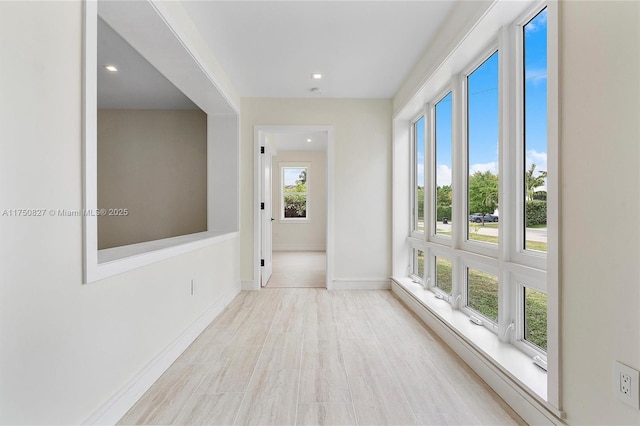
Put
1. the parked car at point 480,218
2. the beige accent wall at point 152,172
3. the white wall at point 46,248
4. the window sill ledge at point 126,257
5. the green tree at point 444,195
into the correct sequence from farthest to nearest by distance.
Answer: the beige accent wall at point 152,172, the green tree at point 444,195, the parked car at point 480,218, the window sill ledge at point 126,257, the white wall at point 46,248

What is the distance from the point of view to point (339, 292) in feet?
12.9

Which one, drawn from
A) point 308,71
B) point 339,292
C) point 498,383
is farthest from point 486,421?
point 308,71

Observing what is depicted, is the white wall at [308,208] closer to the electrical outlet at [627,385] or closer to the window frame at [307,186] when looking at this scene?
the window frame at [307,186]

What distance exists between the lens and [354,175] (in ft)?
13.3

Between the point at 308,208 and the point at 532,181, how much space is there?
675cm

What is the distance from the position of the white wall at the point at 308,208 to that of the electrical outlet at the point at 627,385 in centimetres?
731

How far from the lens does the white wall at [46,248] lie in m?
0.98

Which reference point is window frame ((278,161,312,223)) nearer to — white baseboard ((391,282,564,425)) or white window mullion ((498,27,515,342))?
white baseboard ((391,282,564,425))

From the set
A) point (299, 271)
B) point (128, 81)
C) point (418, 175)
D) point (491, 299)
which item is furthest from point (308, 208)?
point (491, 299)

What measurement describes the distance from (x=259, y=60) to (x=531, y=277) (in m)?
2.83

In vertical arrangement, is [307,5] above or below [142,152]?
above

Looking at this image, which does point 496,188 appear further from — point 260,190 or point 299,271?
point 299,271

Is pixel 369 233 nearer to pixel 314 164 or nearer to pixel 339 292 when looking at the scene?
pixel 339 292

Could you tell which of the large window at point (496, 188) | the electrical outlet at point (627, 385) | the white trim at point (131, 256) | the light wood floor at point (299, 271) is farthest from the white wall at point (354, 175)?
the electrical outlet at point (627, 385)
